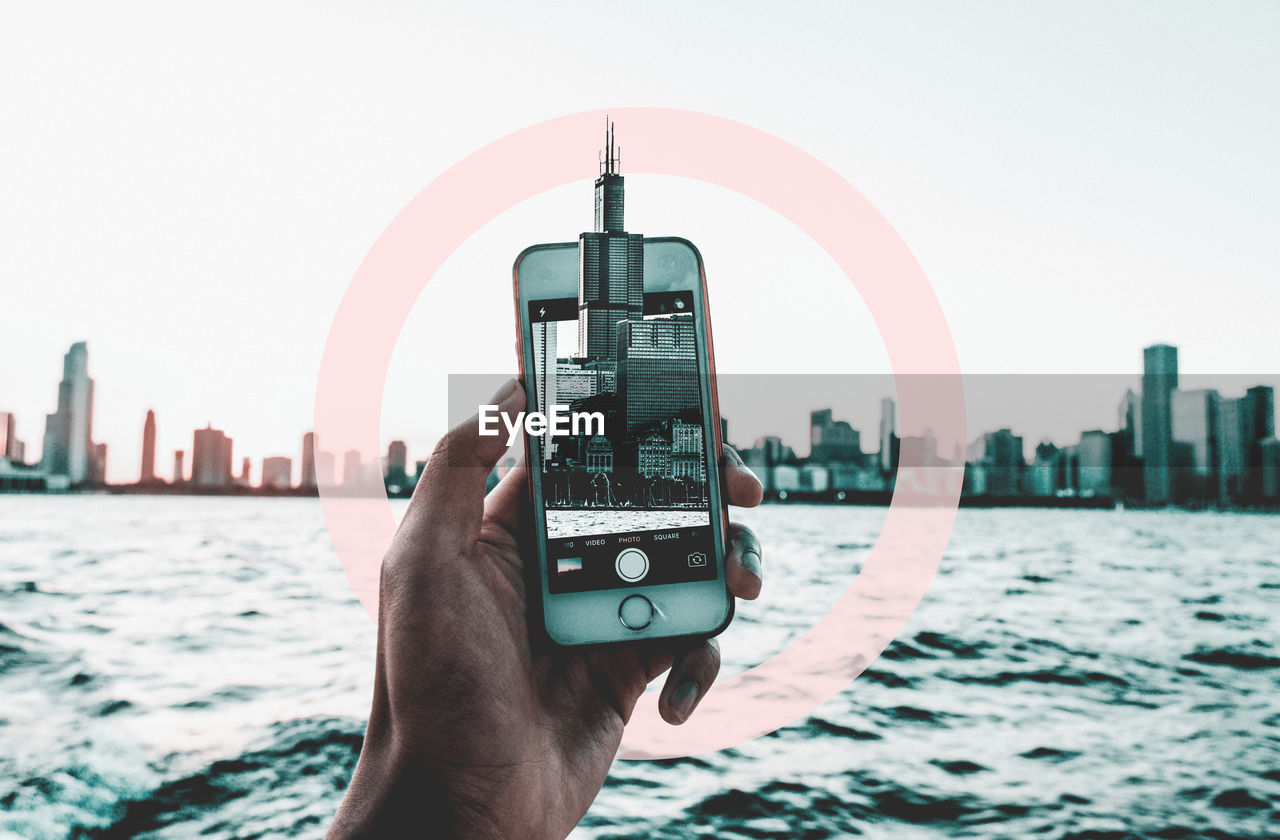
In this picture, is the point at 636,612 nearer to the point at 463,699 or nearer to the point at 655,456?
the point at 655,456

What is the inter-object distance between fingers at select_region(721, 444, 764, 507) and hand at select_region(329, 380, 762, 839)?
28 cm

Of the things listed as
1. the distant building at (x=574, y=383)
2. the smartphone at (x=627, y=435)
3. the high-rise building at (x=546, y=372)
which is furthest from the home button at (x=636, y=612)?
the distant building at (x=574, y=383)

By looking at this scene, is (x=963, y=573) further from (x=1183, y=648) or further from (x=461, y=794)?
(x=461, y=794)

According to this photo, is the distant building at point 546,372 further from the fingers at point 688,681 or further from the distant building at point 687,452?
the fingers at point 688,681

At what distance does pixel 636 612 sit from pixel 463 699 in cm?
57

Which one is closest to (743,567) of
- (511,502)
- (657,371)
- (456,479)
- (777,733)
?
(657,371)

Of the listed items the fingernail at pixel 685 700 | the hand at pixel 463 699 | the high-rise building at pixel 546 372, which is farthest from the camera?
the high-rise building at pixel 546 372

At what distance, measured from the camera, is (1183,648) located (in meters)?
13.7

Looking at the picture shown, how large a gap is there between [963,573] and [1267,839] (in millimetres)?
22166

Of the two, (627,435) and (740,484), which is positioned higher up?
(627,435)

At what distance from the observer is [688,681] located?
2.33m

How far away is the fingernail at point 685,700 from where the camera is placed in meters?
2.25

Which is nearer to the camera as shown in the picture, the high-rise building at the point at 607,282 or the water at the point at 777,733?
the high-rise building at the point at 607,282

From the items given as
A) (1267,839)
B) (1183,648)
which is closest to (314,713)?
(1267,839)
